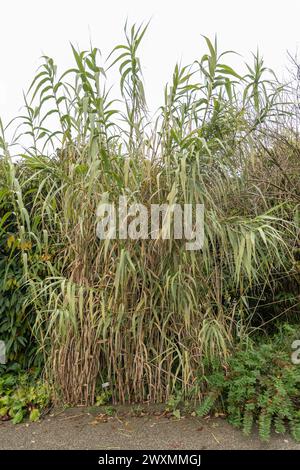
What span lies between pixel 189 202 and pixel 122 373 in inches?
47.8

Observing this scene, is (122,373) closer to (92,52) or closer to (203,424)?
(203,424)

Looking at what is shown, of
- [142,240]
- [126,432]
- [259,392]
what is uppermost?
[142,240]

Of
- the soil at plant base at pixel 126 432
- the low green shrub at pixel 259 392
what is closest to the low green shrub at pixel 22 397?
the soil at plant base at pixel 126 432

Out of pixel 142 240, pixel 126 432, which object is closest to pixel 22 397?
pixel 126 432

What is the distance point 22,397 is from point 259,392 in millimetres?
1589

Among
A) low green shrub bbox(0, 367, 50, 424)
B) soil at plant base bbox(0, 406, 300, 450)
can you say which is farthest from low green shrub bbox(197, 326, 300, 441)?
low green shrub bbox(0, 367, 50, 424)

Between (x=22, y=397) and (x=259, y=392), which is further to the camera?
(x=22, y=397)

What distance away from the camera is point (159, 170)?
2348 mm

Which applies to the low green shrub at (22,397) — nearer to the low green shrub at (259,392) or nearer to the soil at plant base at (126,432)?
the soil at plant base at (126,432)

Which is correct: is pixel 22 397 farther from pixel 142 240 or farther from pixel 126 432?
pixel 142 240

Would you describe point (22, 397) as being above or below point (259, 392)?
below

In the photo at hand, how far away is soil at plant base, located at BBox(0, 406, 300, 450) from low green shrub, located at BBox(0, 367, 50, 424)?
0.07m

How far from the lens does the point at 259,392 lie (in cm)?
212
